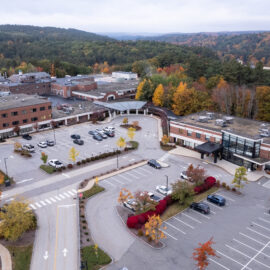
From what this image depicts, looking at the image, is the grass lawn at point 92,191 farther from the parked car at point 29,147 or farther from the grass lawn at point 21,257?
the parked car at point 29,147

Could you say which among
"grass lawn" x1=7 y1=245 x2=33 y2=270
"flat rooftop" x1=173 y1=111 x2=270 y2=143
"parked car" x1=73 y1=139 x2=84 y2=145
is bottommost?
"grass lawn" x1=7 y1=245 x2=33 y2=270

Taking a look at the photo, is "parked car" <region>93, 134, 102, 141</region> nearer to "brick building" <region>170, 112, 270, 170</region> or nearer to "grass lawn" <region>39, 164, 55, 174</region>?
"brick building" <region>170, 112, 270, 170</region>

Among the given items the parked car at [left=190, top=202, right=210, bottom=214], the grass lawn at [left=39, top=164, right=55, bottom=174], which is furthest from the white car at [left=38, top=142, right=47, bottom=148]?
the parked car at [left=190, top=202, right=210, bottom=214]

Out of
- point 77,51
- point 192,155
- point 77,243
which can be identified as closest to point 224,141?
point 192,155

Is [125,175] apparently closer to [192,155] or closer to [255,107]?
[192,155]

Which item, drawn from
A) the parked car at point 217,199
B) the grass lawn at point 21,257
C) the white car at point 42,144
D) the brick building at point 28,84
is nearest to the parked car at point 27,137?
the white car at point 42,144

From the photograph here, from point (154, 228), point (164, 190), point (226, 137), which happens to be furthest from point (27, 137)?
point (154, 228)

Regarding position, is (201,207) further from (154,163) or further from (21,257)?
(21,257)
